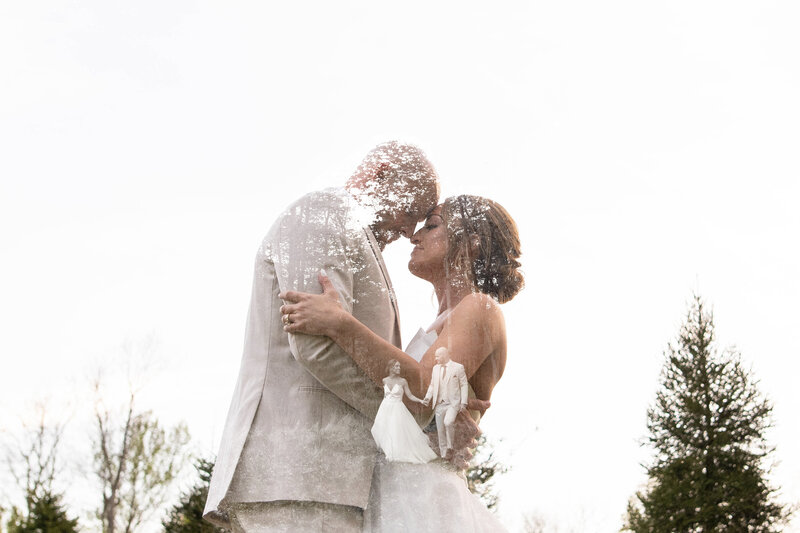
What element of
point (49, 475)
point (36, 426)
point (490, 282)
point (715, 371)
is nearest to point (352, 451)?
point (490, 282)

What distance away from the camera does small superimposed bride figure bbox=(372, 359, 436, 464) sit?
4.49 ft

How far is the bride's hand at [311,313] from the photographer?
1.33m

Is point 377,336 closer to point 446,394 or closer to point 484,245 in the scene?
point 446,394

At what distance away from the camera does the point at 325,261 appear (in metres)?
1.39

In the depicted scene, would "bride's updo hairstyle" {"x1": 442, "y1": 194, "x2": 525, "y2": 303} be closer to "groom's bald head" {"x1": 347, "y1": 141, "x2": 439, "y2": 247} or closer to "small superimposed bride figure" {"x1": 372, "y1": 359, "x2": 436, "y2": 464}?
"groom's bald head" {"x1": 347, "y1": 141, "x2": 439, "y2": 247}

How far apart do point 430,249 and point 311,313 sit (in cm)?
27

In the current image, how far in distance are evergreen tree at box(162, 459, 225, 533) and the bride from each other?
948 millimetres

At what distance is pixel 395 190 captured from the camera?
1.51 metres

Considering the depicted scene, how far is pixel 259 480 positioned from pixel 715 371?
16.4ft

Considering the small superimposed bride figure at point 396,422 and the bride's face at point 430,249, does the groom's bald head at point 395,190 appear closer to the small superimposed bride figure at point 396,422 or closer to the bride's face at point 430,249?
the bride's face at point 430,249
